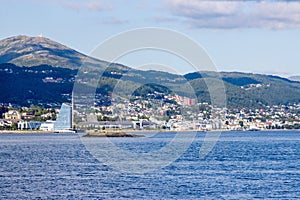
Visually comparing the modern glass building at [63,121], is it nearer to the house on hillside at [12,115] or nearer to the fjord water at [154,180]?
the house on hillside at [12,115]

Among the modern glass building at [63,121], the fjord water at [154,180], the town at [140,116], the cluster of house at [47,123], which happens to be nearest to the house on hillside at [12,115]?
the town at [140,116]

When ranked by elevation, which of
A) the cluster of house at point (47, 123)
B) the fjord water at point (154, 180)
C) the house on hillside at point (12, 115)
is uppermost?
the house on hillside at point (12, 115)

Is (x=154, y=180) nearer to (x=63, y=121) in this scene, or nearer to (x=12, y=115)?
(x=63, y=121)

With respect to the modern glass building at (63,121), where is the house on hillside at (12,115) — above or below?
above

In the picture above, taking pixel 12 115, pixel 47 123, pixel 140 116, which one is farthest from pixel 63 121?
pixel 12 115

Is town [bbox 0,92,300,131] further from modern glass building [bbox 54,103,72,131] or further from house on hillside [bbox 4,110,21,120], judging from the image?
modern glass building [bbox 54,103,72,131]

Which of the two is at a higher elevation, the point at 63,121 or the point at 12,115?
the point at 12,115

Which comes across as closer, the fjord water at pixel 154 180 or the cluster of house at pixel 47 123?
the fjord water at pixel 154 180

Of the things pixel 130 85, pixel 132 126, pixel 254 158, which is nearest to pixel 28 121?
pixel 132 126

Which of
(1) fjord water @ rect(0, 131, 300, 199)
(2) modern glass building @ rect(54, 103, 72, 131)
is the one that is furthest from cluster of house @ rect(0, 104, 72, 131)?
(1) fjord water @ rect(0, 131, 300, 199)

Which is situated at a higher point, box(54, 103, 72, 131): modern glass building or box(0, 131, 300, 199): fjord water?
box(54, 103, 72, 131): modern glass building

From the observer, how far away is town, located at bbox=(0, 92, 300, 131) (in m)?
148

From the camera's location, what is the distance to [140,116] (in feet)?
519

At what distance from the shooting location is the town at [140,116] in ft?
486
